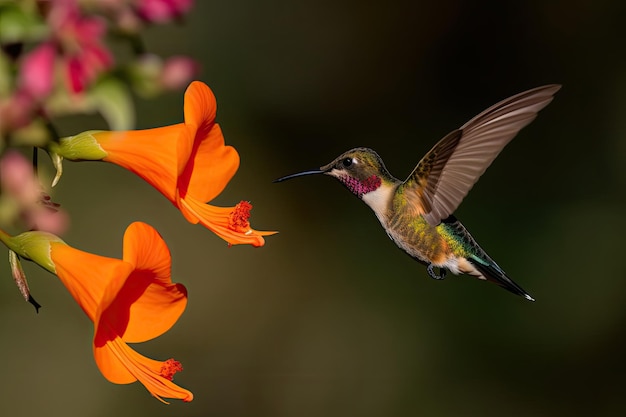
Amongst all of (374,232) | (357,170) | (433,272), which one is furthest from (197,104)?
(374,232)

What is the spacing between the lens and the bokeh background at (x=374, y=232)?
417 cm

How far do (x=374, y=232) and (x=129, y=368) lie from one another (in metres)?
3.43

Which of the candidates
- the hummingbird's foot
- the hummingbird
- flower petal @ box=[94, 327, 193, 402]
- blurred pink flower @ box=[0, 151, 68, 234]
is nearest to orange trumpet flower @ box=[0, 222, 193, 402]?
flower petal @ box=[94, 327, 193, 402]

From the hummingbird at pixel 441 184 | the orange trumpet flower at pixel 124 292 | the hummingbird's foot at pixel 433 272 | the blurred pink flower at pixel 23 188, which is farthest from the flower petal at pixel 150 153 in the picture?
the hummingbird's foot at pixel 433 272

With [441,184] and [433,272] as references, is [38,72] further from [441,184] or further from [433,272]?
[433,272]

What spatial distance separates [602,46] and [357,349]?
1.98 metres

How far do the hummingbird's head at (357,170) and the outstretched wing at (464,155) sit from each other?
90 mm

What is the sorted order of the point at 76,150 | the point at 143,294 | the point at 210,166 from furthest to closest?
the point at 210,166, the point at 143,294, the point at 76,150

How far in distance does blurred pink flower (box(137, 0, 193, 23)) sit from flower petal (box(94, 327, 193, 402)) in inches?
19.5

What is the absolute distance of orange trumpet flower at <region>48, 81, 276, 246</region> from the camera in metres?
1.09

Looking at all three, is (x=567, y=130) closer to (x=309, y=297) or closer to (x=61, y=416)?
(x=309, y=297)

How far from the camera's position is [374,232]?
4488mm

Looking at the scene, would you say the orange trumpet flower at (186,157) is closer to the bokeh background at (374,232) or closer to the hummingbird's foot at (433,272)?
the hummingbird's foot at (433,272)

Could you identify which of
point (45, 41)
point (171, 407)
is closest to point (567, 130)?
point (171, 407)
